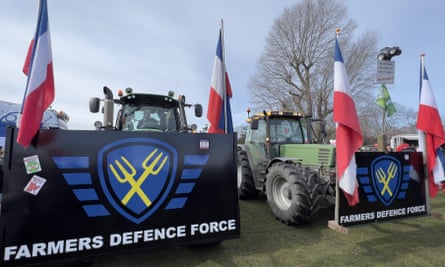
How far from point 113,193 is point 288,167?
115 inches

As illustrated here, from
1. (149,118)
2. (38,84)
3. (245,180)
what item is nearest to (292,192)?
(245,180)

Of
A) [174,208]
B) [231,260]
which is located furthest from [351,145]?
[174,208]

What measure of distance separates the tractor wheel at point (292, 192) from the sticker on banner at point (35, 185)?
3355 millimetres

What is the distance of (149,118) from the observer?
470cm

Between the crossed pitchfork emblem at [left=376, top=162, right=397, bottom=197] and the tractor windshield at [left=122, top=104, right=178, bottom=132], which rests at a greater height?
the tractor windshield at [left=122, top=104, right=178, bottom=132]


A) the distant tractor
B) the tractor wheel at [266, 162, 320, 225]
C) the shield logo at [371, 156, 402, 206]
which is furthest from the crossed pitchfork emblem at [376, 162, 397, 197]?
the distant tractor

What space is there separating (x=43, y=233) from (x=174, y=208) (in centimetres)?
122

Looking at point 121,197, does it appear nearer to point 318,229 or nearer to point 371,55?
point 318,229

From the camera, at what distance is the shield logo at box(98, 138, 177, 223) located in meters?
2.47

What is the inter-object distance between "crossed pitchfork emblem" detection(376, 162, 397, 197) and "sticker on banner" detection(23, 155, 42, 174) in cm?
432

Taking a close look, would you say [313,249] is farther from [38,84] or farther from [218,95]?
[38,84]

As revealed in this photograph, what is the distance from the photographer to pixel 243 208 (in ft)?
17.7

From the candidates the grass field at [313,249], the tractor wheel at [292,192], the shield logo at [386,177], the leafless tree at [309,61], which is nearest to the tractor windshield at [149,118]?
the tractor wheel at [292,192]

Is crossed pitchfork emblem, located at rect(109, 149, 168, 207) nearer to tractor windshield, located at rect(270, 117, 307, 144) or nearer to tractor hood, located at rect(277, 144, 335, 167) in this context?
tractor hood, located at rect(277, 144, 335, 167)
